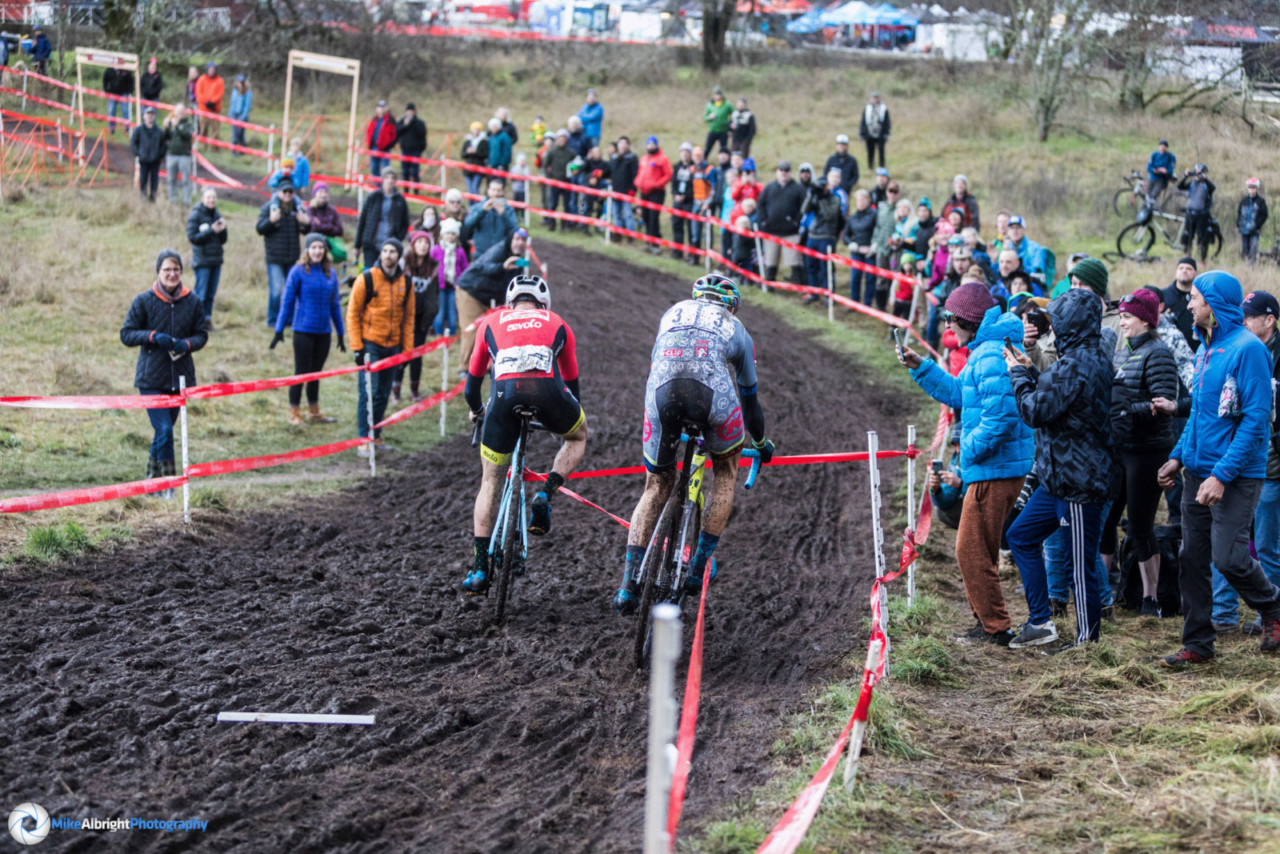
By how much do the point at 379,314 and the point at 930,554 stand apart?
6.23 m

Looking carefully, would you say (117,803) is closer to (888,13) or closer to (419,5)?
(419,5)

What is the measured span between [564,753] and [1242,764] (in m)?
3.08

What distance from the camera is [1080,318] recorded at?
23.6 feet

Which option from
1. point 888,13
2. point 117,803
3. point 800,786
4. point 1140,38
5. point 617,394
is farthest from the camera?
point 888,13

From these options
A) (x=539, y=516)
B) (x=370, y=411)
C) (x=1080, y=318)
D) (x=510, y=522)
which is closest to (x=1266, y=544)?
(x=1080, y=318)

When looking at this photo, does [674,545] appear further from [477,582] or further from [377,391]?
[377,391]

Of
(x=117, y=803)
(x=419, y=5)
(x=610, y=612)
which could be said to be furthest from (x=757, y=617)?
(x=419, y=5)

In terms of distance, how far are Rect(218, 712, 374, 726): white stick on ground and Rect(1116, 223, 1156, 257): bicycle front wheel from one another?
1820 cm

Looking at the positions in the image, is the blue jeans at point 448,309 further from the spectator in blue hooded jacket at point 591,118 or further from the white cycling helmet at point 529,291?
the spectator in blue hooded jacket at point 591,118

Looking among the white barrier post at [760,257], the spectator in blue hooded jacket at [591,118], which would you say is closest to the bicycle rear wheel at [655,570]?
the white barrier post at [760,257]

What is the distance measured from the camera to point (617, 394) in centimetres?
1473

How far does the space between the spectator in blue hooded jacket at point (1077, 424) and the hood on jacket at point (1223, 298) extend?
59 centimetres

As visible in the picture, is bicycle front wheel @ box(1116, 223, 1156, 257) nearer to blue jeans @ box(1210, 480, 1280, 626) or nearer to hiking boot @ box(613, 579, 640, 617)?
blue jeans @ box(1210, 480, 1280, 626)

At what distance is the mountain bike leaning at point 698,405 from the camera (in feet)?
22.7
